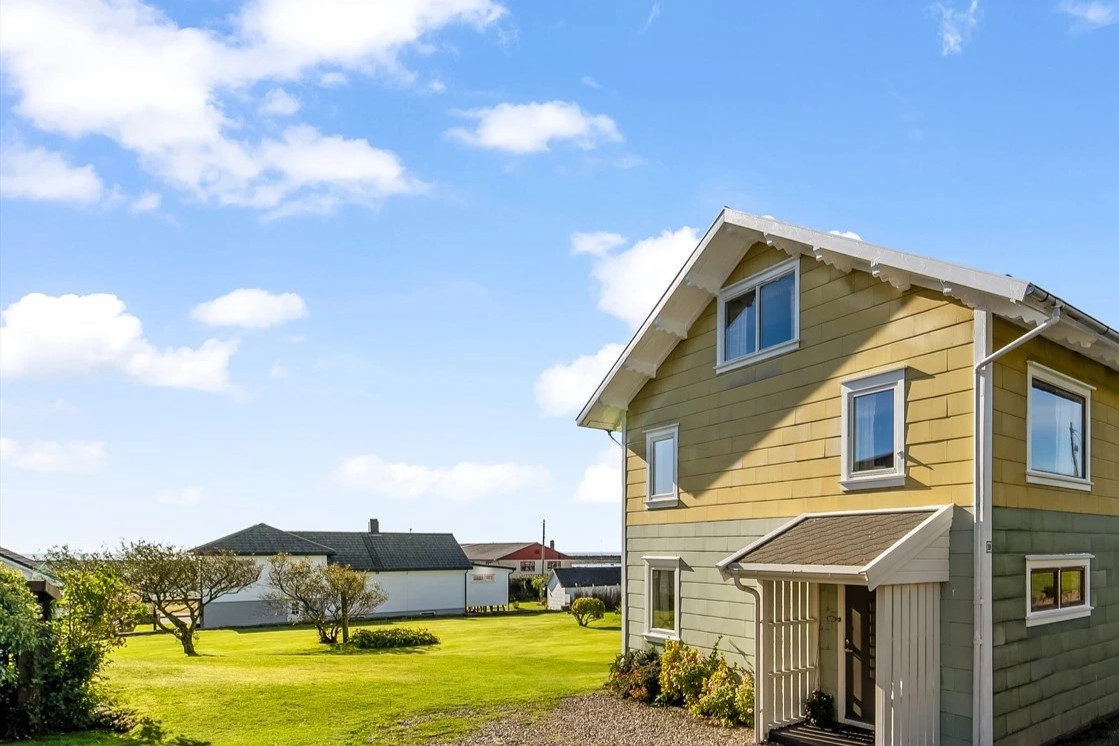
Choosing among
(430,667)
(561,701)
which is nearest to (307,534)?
(430,667)

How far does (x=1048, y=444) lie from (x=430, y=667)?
15.1 m

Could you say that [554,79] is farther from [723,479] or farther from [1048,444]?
[1048,444]

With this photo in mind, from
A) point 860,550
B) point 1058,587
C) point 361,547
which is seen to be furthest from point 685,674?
point 361,547

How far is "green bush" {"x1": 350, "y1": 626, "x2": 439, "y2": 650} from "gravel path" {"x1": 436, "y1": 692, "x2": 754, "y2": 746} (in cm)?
1784

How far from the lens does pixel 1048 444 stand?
38.1 feet

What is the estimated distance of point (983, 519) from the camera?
1015 cm

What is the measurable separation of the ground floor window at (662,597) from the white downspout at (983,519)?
20.1 feet

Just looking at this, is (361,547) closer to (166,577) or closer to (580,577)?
(580,577)

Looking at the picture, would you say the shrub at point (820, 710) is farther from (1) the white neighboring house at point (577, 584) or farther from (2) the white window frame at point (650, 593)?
(1) the white neighboring house at point (577, 584)

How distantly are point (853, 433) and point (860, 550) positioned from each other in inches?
90.4

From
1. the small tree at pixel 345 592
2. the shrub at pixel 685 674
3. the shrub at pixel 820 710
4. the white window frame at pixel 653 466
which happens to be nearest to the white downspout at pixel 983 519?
the shrub at pixel 820 710

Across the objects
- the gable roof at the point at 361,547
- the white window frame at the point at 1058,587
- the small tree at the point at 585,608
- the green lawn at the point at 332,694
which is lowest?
the small tree at the point at 585,608

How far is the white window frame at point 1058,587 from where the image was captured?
35.6 feet

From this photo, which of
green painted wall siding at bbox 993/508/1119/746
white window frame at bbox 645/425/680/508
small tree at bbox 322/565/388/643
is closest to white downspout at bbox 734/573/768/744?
green painted wall siding at bbox 993/508/1119/746
